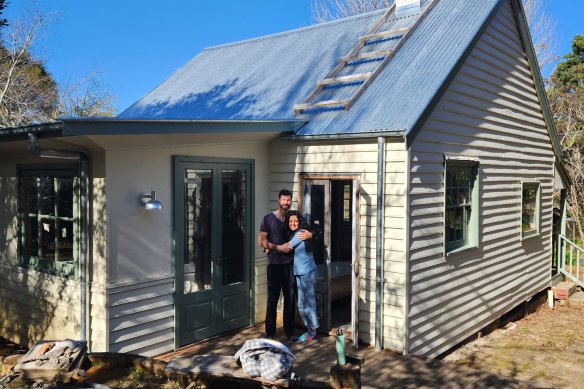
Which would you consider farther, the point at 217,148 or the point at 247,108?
the point at 247,108

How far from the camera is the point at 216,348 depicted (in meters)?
6.77

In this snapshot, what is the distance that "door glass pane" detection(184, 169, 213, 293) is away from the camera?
6883 mm

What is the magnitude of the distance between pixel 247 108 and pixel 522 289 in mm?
6356

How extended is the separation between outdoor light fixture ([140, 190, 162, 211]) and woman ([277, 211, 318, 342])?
1.66 m

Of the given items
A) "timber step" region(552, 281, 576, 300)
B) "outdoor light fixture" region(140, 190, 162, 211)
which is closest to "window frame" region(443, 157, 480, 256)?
"outdoor light fixture" region(140, 190, 162, 211)

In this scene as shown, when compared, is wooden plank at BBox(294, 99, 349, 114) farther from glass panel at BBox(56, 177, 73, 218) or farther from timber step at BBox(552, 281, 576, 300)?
timber step at BBox(552, 281, 576, 300)

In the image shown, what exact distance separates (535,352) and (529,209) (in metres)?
3.91

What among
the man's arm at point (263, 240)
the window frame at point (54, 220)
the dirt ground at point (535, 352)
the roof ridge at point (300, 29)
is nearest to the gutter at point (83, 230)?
the window frame at point (54, 220)

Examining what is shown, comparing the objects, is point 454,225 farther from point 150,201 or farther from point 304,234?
point 150,201

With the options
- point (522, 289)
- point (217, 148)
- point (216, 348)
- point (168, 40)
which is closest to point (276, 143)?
point (217, 148)

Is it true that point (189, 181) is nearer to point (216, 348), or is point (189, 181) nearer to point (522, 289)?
point (216, 348)

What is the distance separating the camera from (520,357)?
7.92 m

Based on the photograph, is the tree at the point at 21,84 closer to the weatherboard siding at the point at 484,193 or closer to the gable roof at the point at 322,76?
the gable roof at the point at 322,76

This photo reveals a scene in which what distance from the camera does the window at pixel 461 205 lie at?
7.79 metres
